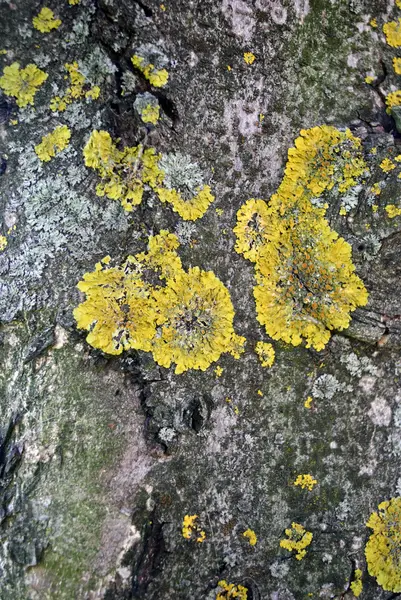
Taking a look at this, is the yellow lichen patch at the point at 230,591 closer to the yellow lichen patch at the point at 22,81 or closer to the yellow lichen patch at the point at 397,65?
the yellow lichen patch at the point at 22,81

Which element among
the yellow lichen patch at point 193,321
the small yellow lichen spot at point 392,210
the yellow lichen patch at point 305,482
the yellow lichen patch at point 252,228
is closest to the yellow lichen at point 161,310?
the yellow lichen patch at point 193,321

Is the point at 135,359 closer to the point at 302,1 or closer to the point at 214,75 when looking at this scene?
the point at 214,75

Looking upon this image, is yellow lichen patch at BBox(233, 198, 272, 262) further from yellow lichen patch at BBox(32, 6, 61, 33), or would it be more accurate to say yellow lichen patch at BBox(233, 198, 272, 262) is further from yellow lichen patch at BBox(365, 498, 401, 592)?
yellow lichen patch at BBox(365, 498, 401, 592)

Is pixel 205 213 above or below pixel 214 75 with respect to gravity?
below

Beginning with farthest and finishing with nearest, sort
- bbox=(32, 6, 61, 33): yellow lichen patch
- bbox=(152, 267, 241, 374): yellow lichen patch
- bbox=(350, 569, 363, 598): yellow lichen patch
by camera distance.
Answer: bbox=(350, 569, 363, 598): yellow lichen patch → bbox=(152, 267, 241, 374): yellow lichen patch → bbox=(32, 6, 61, 33): yellow lichen patch

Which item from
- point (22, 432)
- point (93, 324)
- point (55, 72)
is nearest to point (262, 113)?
point (55, 72)

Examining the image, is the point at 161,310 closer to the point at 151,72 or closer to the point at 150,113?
the point at 150,113

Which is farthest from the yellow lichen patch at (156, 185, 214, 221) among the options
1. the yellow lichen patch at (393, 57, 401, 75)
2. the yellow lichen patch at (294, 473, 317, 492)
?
the yellow lichen patch at (294, 473, 317, 492)
